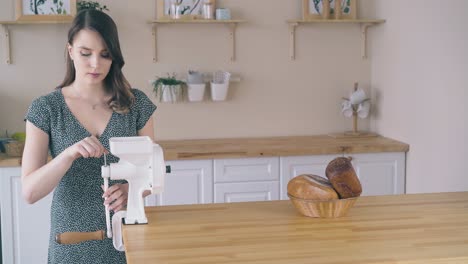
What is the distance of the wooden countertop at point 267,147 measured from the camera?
3.62 metres

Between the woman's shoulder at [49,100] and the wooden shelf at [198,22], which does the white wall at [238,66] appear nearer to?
the wooden shelf at [198,22]

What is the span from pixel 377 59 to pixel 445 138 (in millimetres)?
1001

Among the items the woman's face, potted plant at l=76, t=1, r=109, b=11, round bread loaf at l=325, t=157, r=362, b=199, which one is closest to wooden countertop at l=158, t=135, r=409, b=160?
potted plant at l=76, t=1, r=109, b=11

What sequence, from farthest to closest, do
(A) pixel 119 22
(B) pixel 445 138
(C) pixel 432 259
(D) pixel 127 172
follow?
(A) pixel 119 22, (B) pixel 445 138, (D) pixel 127 172, (C) pixel 432 259

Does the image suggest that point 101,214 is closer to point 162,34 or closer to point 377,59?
point 162,34

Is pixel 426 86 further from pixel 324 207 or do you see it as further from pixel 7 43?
pixel 7 43

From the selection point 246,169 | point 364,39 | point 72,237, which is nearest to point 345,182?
point 72,237

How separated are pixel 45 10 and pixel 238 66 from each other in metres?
1.20

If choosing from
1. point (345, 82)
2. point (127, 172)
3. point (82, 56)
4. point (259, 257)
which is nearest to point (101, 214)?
point (127, 172)

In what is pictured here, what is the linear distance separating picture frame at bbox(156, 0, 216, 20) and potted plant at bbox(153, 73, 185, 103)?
38 cm

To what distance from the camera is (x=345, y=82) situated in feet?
14.2

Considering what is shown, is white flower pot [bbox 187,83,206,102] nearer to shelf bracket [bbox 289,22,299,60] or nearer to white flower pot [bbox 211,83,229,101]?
white flower pot [bbox 211,83,229,101]

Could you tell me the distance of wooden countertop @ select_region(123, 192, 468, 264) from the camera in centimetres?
166

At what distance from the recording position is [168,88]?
3959 millimetres
